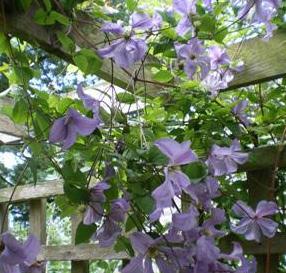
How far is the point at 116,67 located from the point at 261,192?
500mm

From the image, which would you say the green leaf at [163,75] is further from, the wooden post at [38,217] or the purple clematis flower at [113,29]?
the wooden post at [38,217]

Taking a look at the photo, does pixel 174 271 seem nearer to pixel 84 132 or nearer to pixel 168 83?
pixel 84 132

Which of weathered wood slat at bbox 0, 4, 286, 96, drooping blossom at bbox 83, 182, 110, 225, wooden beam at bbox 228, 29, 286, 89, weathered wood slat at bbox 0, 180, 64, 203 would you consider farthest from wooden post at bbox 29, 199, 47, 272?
drooping blossom at bbox 83, 182, 110, 225

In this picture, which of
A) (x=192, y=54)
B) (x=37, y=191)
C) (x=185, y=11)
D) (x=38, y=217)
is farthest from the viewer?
(x=38, y=217)

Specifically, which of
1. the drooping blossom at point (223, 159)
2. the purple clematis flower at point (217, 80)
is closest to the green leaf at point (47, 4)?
the drooping blossom at point (223, 159)

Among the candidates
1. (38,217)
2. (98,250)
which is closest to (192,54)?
(98,250)

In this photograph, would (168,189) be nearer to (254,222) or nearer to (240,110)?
(254,222)

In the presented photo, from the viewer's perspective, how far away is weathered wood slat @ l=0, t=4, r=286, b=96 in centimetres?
92

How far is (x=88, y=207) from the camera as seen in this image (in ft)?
2.37

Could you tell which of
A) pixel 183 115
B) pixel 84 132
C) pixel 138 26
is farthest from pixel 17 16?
pixel 183 115

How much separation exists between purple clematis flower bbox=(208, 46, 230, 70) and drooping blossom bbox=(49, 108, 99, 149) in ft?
1.85

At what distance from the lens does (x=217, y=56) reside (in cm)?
119

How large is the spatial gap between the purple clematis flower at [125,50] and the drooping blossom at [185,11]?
131 mm

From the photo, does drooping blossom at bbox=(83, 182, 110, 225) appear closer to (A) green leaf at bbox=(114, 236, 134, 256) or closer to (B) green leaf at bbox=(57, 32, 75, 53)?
(A) green leaf at bbox=(114, 236, 134, 256)
